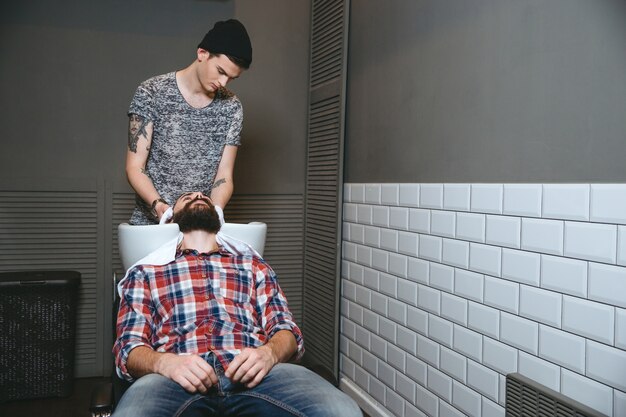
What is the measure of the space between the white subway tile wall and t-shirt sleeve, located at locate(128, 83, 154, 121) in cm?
115

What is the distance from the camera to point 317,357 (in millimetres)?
3744

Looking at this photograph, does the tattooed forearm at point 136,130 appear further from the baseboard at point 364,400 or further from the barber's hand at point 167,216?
the baseboard at point 364,400

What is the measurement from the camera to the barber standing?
2.41 meters

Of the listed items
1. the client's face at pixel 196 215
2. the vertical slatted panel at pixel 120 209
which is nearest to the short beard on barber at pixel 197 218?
the client's face at pixel 196 215

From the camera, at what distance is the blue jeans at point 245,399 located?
1662mm

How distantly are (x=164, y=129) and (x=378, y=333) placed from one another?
141 cm

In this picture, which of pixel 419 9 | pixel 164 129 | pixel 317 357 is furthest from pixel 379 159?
pixel 317 357

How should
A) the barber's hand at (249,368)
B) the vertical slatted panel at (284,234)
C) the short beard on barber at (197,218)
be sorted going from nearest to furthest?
the barber's hand at (249,368), the short beard on barber at (197,218), the vertical slatted panel at (284,234)

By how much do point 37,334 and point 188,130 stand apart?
1499 mm

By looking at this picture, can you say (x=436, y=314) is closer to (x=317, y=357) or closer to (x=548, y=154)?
(x=548, y=154)

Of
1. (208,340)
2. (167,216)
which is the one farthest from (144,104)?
(208,340)

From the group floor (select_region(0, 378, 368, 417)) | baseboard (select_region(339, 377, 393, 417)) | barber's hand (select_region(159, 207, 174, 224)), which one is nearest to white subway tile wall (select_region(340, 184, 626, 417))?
baseboard (select_region(339, 377, 393, 417))

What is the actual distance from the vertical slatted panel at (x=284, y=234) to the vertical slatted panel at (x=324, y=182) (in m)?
0.06

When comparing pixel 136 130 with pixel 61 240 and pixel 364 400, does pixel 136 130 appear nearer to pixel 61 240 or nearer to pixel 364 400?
pixel 61 240
